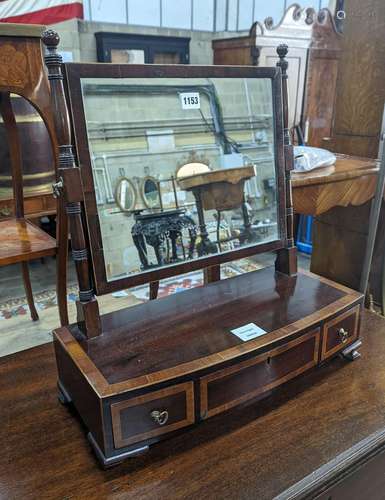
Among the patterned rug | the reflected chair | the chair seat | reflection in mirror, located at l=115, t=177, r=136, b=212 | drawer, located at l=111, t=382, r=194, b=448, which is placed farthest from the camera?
the patterned rug

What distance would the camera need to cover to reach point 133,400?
0.65 metres

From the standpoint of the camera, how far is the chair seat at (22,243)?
4.01 ft

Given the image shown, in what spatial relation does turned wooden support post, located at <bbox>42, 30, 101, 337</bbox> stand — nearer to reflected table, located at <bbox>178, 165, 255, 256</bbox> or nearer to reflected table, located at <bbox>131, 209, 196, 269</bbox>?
reflected table, located at <bbox>131, 209, 196, 269</bbox>

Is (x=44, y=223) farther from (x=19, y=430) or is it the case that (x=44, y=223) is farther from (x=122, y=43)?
(x=19, y=430)

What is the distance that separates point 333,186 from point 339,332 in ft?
1.48

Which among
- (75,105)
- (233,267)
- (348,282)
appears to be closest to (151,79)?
(75,105)

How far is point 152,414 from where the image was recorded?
68 centimetres

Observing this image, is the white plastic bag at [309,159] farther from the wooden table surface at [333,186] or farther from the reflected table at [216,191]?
the reflected table at [216,191]

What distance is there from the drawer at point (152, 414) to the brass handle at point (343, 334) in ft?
1.15

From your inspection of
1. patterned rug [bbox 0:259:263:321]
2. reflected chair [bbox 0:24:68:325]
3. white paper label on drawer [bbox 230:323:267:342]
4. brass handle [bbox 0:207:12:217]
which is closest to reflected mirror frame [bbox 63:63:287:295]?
white paper label on drawer [bbox 230:323:267:342]

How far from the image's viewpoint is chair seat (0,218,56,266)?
122 centimetres

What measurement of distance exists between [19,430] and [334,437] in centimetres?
52

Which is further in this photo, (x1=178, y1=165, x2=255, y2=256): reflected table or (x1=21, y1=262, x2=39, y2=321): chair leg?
(x1=21, y1=262, x2=39, y2=321): chair leg

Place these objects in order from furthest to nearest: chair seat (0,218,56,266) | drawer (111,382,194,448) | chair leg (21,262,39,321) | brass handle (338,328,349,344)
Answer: chair leg (21,262,39,321) < chair seat (0,218,56,266) < brass handle (338,328,349,344) < drawer (111,382,194,448)
